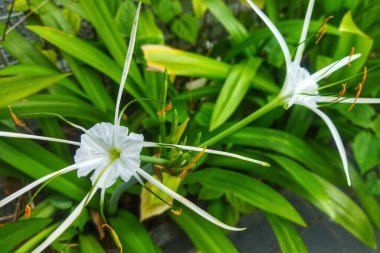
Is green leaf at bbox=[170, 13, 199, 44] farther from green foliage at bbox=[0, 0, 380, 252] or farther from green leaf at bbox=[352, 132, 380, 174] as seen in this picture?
green leaf at bbox=[352, 132, 380, 174]

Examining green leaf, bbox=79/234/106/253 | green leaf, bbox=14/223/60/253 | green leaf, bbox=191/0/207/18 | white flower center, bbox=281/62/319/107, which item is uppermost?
green leaf, bbox=191/0/207/18

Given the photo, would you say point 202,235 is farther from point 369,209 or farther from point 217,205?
point 369,209

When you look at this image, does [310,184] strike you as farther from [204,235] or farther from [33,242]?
[33,242]

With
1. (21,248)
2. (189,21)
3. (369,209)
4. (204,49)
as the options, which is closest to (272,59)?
(189,21)

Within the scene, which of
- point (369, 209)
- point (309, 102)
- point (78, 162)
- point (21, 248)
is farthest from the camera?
point (369, 209)

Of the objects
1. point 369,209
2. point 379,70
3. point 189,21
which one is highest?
point 379,70

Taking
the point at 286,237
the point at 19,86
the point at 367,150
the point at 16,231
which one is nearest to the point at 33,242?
the point at 16,231

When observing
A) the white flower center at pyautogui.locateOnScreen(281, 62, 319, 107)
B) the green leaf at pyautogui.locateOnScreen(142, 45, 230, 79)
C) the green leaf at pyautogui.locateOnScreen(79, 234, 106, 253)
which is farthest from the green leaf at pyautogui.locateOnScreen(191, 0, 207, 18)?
the green leaf at pyautogui.locateOnScreen(79, 234, 106, 253)
